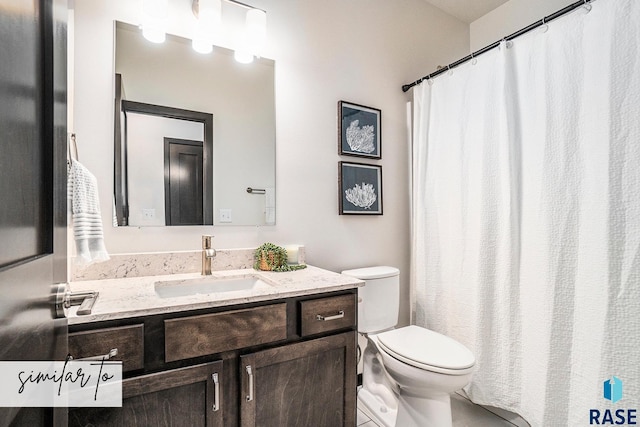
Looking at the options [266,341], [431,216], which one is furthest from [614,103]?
[266,341]

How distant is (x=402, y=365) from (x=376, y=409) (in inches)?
21.9

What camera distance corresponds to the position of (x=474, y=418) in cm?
175

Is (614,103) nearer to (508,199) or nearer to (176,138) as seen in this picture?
(508,199)

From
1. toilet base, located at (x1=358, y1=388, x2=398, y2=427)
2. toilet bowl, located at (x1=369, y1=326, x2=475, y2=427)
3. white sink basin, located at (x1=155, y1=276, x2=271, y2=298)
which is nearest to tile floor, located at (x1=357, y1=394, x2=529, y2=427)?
toilet base, located at (x1=358, y1=388, x2=398, y2=427)

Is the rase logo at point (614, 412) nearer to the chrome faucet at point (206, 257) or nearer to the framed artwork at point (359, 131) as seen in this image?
the framed artwork at point (359, 131)

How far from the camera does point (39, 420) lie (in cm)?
43

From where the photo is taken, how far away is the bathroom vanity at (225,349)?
3.11ft

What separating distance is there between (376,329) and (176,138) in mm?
1483

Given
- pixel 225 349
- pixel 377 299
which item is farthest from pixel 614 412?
pixel 225 349

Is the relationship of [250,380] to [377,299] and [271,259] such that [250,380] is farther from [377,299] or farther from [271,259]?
[377,299]

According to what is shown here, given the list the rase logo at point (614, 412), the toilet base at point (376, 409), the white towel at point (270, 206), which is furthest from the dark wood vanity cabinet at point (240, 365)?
the rase logo at point (614, 412)

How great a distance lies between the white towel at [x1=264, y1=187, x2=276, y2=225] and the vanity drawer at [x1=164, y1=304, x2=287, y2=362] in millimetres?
642

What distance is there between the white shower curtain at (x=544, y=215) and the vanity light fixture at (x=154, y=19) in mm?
1565

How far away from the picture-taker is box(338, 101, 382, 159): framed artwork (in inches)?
78.0
